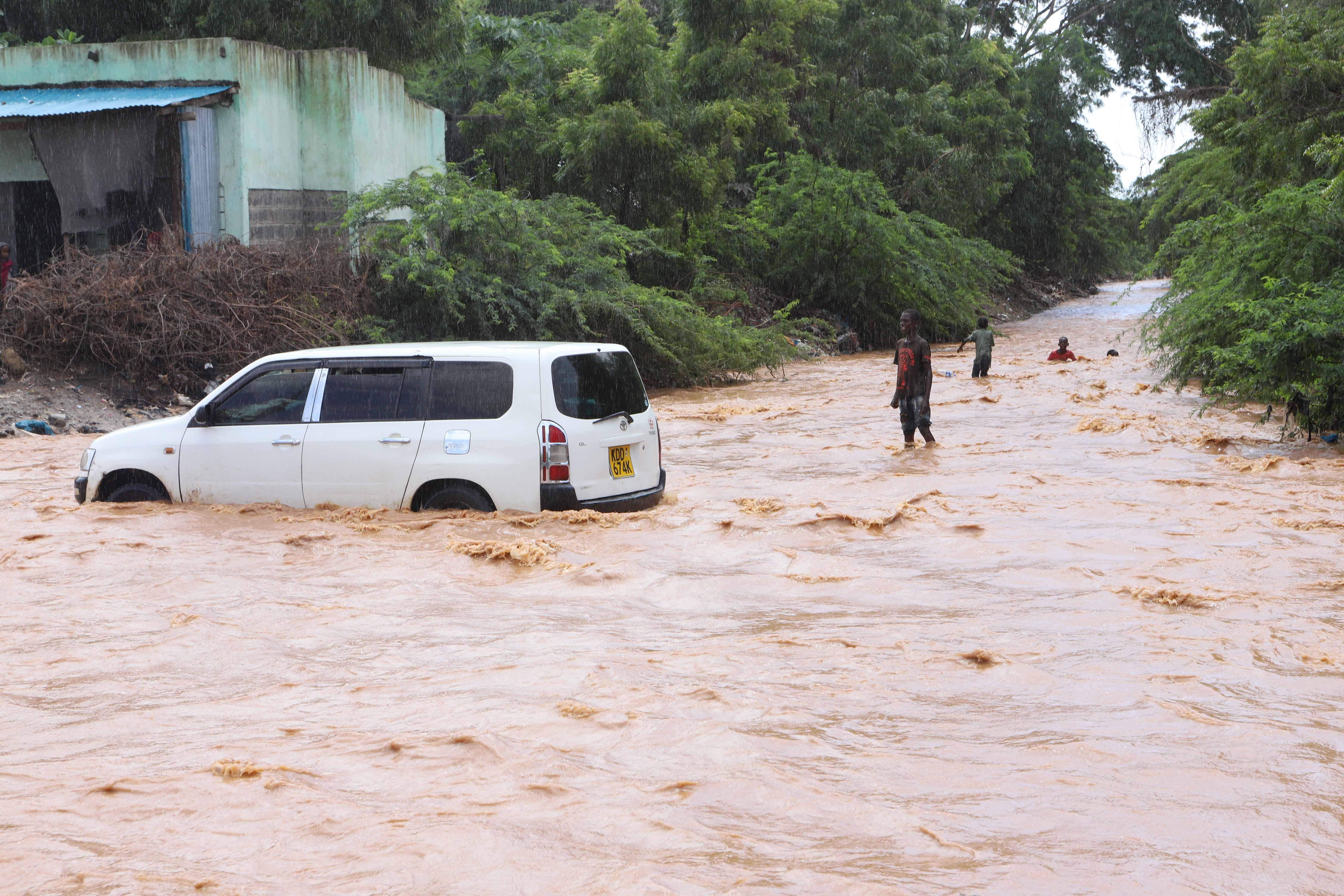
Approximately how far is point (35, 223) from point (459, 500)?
49.5 ft

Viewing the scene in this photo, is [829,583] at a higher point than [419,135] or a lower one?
lower

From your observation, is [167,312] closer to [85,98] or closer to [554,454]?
[85,98]

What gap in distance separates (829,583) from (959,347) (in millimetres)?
24236

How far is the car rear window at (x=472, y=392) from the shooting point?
→ 8.46m

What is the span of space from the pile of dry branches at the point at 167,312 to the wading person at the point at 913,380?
814 cm

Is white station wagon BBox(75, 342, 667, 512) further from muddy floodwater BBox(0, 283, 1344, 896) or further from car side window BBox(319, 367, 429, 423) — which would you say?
muddy floodwater BBox(0, 283, 1344, 896)

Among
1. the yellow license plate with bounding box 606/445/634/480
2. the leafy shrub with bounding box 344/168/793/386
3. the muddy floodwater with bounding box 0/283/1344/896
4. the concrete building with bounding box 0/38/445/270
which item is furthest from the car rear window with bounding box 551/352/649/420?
the concrete building with bounding box 0/38/445/270

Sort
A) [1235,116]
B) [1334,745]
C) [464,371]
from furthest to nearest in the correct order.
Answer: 1. [1235,116]
2. [464,371]
3. [1334,745]

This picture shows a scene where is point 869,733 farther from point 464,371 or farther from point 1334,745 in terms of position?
point 464,371

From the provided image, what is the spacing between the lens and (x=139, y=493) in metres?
9.12

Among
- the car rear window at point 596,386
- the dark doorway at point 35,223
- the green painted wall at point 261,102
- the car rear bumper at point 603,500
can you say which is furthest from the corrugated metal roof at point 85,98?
the car rear bumper at point 603,500

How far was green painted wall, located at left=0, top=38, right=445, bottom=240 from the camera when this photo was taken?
61.0 ft

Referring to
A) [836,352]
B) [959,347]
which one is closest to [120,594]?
[836,352]

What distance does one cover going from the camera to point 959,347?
31.1 m
